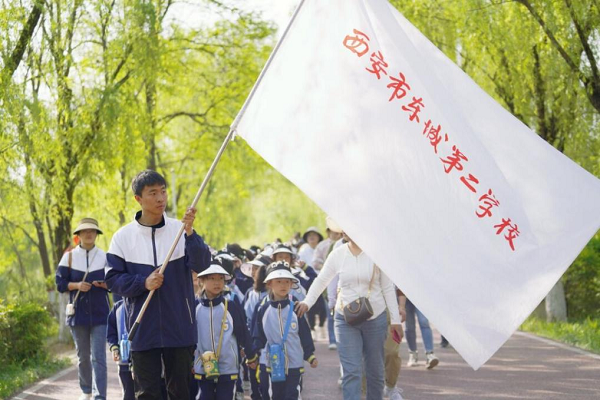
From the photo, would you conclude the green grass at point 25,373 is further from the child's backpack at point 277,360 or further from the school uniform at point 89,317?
the child's backpack at point 277,360

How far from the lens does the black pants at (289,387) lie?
9180 mm

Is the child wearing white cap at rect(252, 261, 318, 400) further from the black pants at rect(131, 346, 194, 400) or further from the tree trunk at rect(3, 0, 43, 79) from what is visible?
the tree trunk at rect(3, 0, 43, 79)

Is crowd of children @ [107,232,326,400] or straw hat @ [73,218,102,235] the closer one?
crowd of children @ [107,232,326,400]

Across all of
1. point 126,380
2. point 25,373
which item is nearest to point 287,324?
point 126,380

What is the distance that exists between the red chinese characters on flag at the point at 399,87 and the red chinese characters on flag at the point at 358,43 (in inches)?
10.9

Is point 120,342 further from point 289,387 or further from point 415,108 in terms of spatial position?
point 415,108

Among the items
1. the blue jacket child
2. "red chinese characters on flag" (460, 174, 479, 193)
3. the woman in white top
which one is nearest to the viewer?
"red chinese characters on flag" (460, 174, 479, 193)

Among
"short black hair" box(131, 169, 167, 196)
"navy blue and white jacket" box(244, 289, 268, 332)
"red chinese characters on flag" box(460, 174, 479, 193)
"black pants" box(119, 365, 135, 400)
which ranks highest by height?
"short black hair" box(131, 169, 167, 196)

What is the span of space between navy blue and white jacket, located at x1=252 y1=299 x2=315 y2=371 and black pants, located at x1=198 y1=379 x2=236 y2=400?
54cm

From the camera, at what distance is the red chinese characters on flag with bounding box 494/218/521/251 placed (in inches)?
237

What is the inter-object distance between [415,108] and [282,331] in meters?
3.54

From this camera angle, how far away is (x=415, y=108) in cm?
631

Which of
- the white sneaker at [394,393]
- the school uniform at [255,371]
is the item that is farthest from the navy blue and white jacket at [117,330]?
the white sneaker at [394,393]

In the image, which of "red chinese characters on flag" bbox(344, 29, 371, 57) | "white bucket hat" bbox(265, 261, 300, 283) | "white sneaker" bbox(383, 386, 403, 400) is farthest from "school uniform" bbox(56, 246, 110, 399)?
"red chinese characters on flag" bbox(344, 29, 371, 57)
